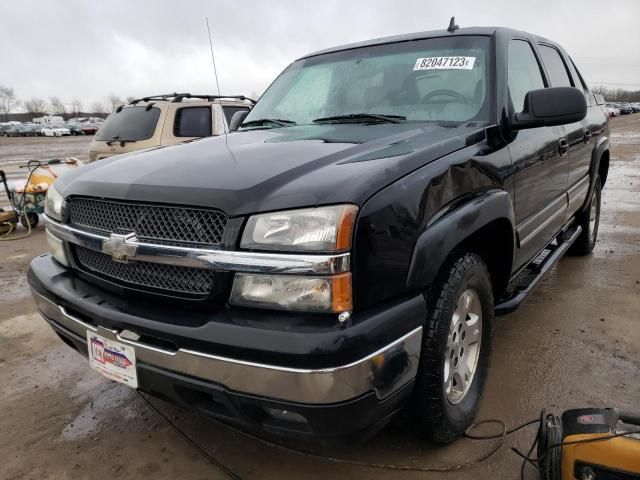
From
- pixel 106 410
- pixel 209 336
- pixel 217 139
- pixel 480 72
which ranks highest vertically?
pixel 480 72

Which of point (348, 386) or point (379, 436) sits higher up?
point (348, 386)

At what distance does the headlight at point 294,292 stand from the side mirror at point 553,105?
150 centimetres

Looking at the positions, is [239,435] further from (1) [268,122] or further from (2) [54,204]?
(1) [268,122]

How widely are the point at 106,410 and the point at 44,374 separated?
25.9 inches

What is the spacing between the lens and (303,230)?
1.73m

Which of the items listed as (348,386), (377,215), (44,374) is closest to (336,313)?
(348,386)

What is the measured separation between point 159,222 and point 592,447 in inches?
67.3

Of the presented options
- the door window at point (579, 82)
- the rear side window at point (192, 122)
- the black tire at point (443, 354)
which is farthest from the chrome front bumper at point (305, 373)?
the rear side window at point (192, 122)

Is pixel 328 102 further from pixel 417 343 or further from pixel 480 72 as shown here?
pixel 417 343

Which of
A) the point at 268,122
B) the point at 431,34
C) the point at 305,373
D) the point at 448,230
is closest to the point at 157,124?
the point at 268,122

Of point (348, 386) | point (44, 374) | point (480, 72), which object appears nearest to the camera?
point (348, 386)

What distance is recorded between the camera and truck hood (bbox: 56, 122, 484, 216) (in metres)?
1.79

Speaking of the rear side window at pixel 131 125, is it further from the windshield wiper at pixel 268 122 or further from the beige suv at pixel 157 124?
the windshield wiper at pixel 268 122

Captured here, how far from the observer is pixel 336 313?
1694mm
